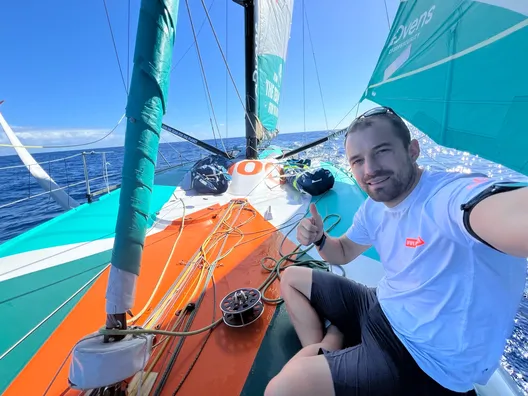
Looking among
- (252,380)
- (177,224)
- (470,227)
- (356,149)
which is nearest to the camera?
(470,227)

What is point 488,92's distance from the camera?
915 mm

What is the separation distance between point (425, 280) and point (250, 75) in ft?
16.0

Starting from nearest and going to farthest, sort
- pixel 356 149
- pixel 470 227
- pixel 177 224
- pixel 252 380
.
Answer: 1. pixel 470 227
2. pixel 356 149
3. pixel 252 380
4. pixel 177 224

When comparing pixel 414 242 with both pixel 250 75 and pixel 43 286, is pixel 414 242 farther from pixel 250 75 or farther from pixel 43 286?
pixel 250 75

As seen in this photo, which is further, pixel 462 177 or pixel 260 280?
pixel 260 280

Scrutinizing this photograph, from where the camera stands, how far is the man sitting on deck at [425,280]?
678mm

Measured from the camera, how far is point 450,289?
0.78 metres

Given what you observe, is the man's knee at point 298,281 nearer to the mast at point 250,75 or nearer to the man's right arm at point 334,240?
the man's right arm at point 334,240

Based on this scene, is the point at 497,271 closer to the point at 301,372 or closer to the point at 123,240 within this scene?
the point at 301,372

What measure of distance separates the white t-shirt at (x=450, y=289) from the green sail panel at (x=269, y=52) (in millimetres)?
4753

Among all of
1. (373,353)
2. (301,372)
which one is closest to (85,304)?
(301,372)

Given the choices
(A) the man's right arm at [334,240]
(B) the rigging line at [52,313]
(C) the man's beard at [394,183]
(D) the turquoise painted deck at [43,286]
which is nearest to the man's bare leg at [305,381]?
(A) the man's right arm at [334,240]

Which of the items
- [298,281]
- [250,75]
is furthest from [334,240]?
[250,75]

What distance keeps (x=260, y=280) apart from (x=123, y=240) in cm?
124
